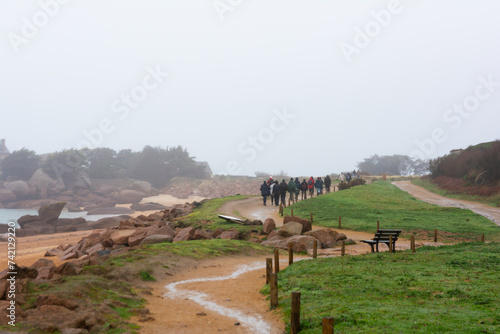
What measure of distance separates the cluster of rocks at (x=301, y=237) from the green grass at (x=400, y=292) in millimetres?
5581

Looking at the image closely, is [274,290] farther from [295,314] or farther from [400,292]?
[400,292]

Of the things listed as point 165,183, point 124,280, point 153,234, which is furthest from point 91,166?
point 124,280

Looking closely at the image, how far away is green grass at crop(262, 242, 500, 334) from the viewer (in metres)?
8.06

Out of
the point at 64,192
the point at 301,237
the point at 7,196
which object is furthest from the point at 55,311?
the point at 64,192

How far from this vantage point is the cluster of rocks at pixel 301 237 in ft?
72.5

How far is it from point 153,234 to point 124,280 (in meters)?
10.9

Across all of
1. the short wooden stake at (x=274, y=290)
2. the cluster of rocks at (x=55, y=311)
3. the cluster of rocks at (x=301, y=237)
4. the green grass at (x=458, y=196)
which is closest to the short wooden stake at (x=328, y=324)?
the short wooden stake at (x=274, y=290)

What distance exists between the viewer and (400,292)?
1055 cm

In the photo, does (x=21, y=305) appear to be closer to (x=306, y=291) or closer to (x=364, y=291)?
(x=306, y=291)

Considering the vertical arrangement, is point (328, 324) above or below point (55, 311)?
above

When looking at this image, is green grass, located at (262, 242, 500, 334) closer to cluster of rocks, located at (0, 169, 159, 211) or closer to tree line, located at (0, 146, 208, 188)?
cluster of rocks, located at (0, 169, 159, 211)

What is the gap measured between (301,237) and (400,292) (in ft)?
40.0

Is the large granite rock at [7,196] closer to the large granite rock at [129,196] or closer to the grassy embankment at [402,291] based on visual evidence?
the large granite rock at [129,196]

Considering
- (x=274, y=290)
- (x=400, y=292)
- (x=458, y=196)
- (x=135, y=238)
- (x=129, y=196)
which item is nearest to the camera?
(x=400, y=292)
